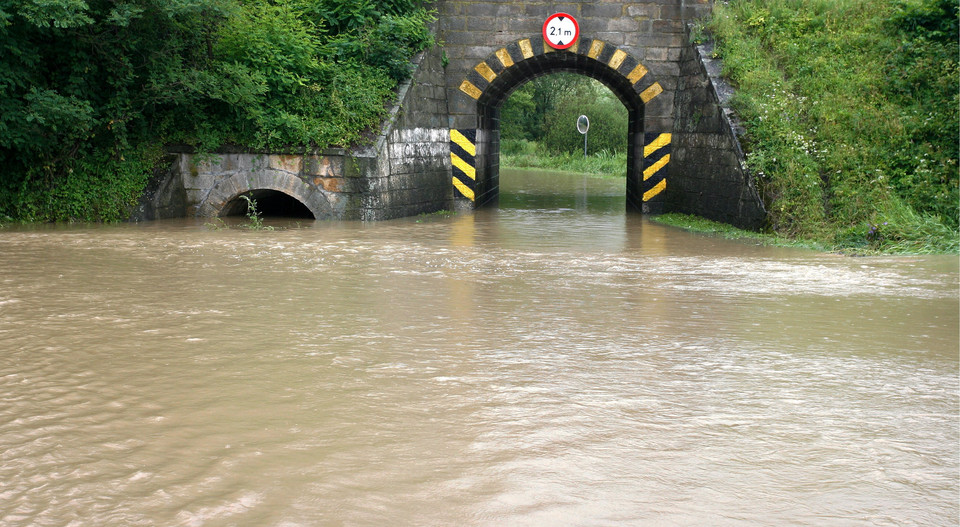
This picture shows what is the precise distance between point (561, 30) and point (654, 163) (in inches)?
112

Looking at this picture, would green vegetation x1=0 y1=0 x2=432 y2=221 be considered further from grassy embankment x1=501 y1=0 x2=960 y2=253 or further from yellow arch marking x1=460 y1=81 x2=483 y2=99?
grassy embankment x1=501 y1=0 x2=960 y2=253

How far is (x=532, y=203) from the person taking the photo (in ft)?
60.3

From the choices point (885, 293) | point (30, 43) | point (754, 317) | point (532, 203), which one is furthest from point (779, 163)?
point (30, 43)

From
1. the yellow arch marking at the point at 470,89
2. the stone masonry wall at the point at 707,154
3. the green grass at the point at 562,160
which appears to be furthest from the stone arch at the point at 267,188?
the green grass at the point at 562,160

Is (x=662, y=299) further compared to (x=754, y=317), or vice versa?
(x=662, y=299)

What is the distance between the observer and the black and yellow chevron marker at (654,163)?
15.8 m

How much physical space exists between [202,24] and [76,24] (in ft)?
7.43

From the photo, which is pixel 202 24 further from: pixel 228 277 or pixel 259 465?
pixel 259 465

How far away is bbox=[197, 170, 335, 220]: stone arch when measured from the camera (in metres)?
13.1

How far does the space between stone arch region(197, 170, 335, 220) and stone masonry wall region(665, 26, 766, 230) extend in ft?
18.7

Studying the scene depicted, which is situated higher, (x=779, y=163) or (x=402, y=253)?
(x=779, y=163)

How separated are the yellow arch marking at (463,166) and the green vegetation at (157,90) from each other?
2.16 m

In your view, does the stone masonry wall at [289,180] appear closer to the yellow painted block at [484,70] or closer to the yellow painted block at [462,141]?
the yellow painted block at [462,141]

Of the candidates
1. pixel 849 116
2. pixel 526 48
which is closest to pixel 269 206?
pixel 526 48
